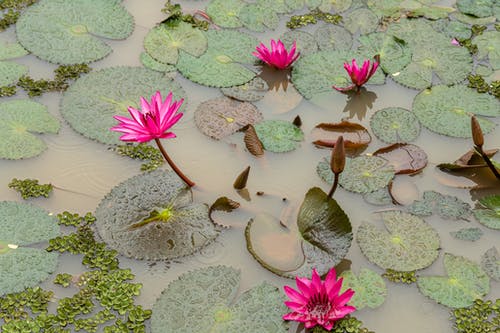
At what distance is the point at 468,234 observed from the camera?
3088 mm

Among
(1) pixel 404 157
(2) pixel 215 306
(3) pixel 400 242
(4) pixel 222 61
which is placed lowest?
(2) pixel 215 306

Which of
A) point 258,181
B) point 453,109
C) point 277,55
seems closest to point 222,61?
point 277,55

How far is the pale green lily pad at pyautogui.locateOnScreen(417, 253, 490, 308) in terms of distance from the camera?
2.84 m

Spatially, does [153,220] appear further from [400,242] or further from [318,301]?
[400,242]

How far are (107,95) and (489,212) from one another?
2.01m

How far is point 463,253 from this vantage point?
3033 mm

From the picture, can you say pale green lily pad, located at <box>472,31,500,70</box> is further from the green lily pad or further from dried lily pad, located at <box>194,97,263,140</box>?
dried lily pad, located at <box>194,97,263,140</box>

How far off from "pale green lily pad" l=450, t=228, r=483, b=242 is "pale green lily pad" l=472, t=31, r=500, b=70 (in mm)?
1255

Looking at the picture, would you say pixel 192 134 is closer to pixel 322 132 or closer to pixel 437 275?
pixel 322 132

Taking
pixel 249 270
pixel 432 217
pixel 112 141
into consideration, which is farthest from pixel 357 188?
pixel 112 141

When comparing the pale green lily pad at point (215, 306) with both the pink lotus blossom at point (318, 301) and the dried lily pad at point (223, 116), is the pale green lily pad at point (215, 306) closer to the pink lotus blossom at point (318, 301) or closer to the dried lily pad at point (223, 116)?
the pink lotus blossom at point (318, 301)

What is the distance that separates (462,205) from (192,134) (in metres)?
1.38

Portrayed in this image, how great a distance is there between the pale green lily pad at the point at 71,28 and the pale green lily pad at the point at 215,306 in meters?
1.61

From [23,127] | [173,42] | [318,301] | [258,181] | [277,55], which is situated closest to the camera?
[318,301]
